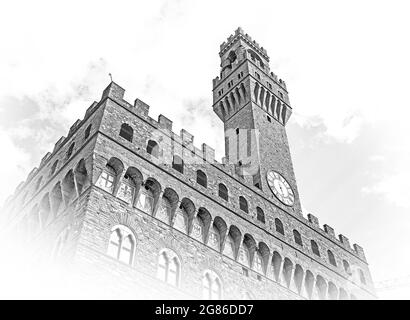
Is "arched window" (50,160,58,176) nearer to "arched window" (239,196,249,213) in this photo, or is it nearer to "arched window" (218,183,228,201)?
"arched window" (218,183,228,201)

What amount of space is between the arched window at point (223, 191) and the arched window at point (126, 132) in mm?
5205

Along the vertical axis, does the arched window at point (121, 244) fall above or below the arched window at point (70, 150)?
below

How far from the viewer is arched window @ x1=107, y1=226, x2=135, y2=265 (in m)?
A: 14.9

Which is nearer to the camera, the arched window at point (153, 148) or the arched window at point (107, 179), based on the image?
the arched window at point (107, 179)

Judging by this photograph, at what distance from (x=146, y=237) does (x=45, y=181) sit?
20.8ft

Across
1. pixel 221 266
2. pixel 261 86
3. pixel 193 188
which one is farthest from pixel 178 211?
pixel 261 86

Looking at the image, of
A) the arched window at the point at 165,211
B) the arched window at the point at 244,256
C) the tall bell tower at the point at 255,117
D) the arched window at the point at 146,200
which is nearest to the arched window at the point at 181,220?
the arched window at the point at 165,211

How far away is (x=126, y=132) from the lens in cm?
1841

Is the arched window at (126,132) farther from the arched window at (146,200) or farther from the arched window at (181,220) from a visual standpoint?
the arched window at (181,220)

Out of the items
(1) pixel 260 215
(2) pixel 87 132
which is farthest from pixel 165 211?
(1) pixel 260 215

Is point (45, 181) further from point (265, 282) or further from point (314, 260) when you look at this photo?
point (314, 260)

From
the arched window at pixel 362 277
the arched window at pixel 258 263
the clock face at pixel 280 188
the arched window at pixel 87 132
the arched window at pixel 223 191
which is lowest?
the arched window at pixel 258 263

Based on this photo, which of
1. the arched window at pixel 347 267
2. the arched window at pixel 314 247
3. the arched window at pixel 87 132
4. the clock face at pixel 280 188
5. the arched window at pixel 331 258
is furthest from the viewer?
the arched window at pixel 347 267

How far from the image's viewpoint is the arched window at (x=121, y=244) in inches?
585
